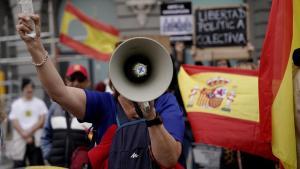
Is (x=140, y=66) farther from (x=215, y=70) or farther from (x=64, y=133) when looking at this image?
(x=64, y=133)

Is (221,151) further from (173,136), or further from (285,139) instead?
(173,136)

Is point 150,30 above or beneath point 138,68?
beneath

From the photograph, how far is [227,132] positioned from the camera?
4.58m

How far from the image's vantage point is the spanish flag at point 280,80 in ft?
10.5

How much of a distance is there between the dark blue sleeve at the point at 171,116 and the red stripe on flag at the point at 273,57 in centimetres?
65

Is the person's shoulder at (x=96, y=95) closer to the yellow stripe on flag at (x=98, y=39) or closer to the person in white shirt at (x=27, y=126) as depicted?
the person in white shirt at (x=27, y=126)

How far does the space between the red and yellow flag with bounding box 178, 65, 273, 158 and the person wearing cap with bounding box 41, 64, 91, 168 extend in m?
0.96

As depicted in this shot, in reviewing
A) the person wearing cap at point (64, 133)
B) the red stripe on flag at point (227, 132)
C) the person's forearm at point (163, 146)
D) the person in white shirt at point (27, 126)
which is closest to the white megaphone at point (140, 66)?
the person's forearm at point (163, 146)

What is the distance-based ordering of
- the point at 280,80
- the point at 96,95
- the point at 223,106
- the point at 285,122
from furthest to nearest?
1. the point at 223,106
2. the point at 280,80
3. the point at 285,122
4. the point at 96,95

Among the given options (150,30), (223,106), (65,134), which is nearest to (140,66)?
(223,106)

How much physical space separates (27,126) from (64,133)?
3090mm

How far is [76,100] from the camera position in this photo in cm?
296

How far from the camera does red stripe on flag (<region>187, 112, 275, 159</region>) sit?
4.23 metres

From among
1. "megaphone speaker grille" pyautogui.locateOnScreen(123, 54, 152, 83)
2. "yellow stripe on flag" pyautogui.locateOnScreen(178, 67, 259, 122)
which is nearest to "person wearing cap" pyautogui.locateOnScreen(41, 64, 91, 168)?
"yellow stripe on flag" pyautogui.locateOnScreen(178, 67, 259, 122)
